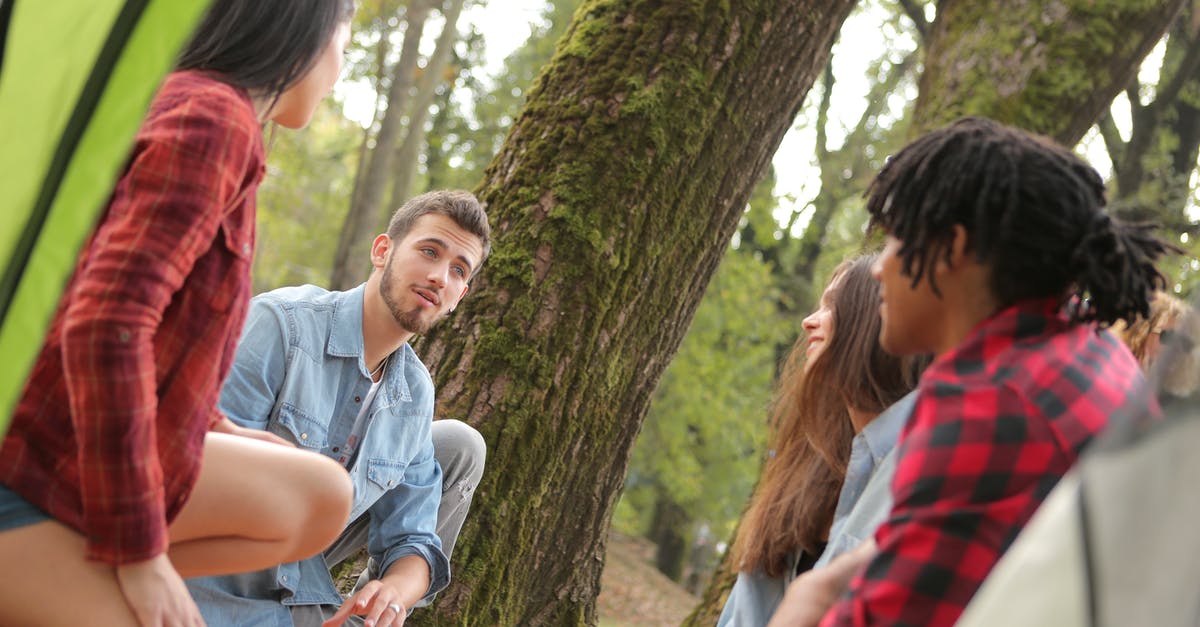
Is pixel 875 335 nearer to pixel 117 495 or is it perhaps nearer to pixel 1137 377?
pixel 1137 377

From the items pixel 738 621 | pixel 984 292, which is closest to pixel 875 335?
pixel 738 621

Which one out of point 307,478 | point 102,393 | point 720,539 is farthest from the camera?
point 720,539

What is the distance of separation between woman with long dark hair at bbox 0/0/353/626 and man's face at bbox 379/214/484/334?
1.11 m

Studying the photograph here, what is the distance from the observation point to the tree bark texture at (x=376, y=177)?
12344mm

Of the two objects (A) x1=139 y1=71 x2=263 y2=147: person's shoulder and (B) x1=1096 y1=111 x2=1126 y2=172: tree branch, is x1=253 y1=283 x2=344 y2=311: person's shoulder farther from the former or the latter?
(B) x1=1096 y1=111 x2=1126 y2=172: tree branch

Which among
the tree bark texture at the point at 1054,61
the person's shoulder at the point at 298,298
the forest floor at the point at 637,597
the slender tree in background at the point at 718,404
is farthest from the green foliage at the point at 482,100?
the person's shoulder at the point at 298,298

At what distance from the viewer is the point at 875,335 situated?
8.58 feet

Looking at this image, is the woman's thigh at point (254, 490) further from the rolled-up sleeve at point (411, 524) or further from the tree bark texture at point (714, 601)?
the tree bark texture at point (714, 601)

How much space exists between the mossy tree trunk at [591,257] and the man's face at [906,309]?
182cm

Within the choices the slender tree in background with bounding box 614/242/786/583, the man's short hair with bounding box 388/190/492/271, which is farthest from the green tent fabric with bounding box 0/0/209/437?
the slender tree in background with bounding box 614/242/786/583

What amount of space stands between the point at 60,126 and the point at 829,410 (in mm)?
1751

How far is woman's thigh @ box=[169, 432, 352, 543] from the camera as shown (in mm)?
1909

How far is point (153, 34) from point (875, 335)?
5.47 feet

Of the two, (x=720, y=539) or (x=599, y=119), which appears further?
(x=720, y=539)
